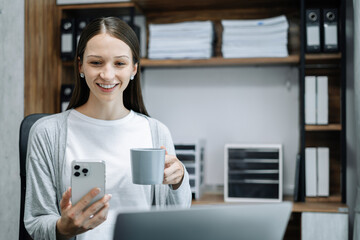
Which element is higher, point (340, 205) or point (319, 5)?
point (319, 5)

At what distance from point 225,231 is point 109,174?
0.65m

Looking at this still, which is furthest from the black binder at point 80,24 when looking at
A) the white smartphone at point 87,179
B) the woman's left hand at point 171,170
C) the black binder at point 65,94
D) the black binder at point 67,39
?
the white smartphone at point 87,179

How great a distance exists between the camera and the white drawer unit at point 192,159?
6.90 ft

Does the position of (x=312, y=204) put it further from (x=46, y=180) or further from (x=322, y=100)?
(x=46, y=180)

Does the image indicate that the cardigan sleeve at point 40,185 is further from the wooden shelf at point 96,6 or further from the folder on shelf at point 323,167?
the folder on shelf at point 323,167

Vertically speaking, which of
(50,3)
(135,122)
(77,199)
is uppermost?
(50,3)

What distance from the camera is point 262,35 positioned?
211 cm

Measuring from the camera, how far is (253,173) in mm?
2098

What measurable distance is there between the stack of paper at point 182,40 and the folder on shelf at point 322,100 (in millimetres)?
621

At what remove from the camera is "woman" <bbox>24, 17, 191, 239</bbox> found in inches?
41.7

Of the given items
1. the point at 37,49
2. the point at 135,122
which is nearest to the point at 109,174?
the point at 135,122

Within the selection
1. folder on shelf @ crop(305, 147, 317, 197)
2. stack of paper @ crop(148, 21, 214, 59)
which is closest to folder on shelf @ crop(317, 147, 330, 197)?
folder on shelf @ crop(305, 147, 317, 197)

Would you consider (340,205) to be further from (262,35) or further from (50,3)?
(50,3)

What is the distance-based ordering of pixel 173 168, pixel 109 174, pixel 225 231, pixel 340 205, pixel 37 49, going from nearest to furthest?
pixel 225 231, pixel 173 168, pixel 109 174, pixel 340 205, pixel 37 49
